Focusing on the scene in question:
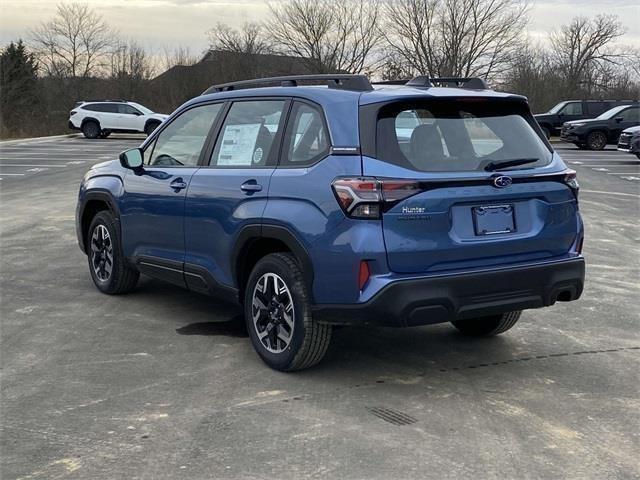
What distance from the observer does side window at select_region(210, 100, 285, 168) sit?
459 cm

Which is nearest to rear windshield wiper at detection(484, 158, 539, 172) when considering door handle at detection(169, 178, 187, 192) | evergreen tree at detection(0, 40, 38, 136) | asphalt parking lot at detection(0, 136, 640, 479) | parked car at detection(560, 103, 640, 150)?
asphalt parking lot at detection(0, 136, 640, 479)

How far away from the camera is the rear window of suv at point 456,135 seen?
157 inches

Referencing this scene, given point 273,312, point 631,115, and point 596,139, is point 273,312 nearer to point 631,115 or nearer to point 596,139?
point 596,139

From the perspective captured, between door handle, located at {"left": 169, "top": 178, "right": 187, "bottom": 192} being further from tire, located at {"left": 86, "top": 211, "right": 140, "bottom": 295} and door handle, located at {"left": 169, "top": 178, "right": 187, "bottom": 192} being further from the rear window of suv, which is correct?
the rear window of suv

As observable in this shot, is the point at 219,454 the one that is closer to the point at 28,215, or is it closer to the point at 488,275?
the point at 488,275

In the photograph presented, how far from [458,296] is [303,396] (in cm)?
102

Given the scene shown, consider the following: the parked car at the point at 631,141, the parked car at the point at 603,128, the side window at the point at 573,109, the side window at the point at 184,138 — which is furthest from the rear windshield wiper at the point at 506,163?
the side window at the point at 573,109

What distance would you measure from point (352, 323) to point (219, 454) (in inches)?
39.9

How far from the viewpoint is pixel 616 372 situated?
453cm

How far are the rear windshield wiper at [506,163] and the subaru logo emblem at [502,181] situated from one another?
7 centimetres

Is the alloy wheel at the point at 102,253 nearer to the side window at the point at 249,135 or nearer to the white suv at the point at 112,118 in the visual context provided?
the side window at the point at 249,135

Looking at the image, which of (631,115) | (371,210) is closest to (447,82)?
(371,210)

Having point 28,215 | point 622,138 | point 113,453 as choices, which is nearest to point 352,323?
point 113,453

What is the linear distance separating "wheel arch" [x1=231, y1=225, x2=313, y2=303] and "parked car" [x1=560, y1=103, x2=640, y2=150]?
23787mm
